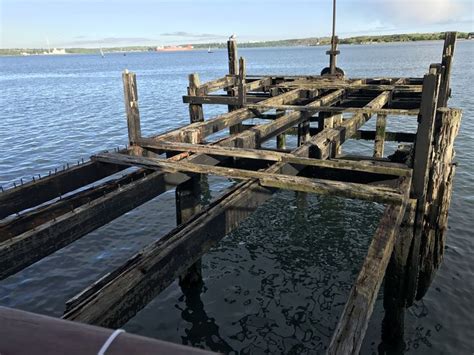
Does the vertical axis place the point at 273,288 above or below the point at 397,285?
below

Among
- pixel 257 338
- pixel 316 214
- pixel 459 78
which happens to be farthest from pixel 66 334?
pixel 459 78

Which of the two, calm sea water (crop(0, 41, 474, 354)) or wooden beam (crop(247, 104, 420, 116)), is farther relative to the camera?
wooden beam (crop(247, 104, 420, 116))

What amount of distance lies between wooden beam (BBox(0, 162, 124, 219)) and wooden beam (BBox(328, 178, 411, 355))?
473 cm

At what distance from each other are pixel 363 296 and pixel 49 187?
4.89 m

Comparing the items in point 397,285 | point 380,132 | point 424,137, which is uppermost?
point 424,137

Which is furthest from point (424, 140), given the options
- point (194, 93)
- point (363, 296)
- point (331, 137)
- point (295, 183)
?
point (194, 93)

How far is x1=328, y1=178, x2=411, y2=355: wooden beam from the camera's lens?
3.27m

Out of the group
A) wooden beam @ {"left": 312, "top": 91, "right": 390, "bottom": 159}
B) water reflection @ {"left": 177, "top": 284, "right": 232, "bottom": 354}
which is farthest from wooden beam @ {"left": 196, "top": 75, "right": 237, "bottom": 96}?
water reflection @ {"left": 177, "top": 284, "right": 232, "bottom": 354}

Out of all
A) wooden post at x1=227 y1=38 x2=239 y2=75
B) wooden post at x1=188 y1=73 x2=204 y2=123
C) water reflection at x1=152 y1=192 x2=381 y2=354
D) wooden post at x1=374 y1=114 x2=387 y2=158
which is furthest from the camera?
wooden post at x1=227 y1=38 x2=239 y2=75

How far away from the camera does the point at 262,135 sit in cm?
899

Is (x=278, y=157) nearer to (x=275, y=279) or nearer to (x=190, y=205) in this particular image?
(x=190, y=205)

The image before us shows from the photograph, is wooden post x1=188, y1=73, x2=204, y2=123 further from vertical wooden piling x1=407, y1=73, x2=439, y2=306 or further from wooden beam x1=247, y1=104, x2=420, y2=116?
vertical wooden piling x1=407, y1=73, x2=439, y2=306

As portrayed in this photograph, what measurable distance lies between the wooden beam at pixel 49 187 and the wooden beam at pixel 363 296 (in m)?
4.73

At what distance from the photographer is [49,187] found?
6227 millimetres
